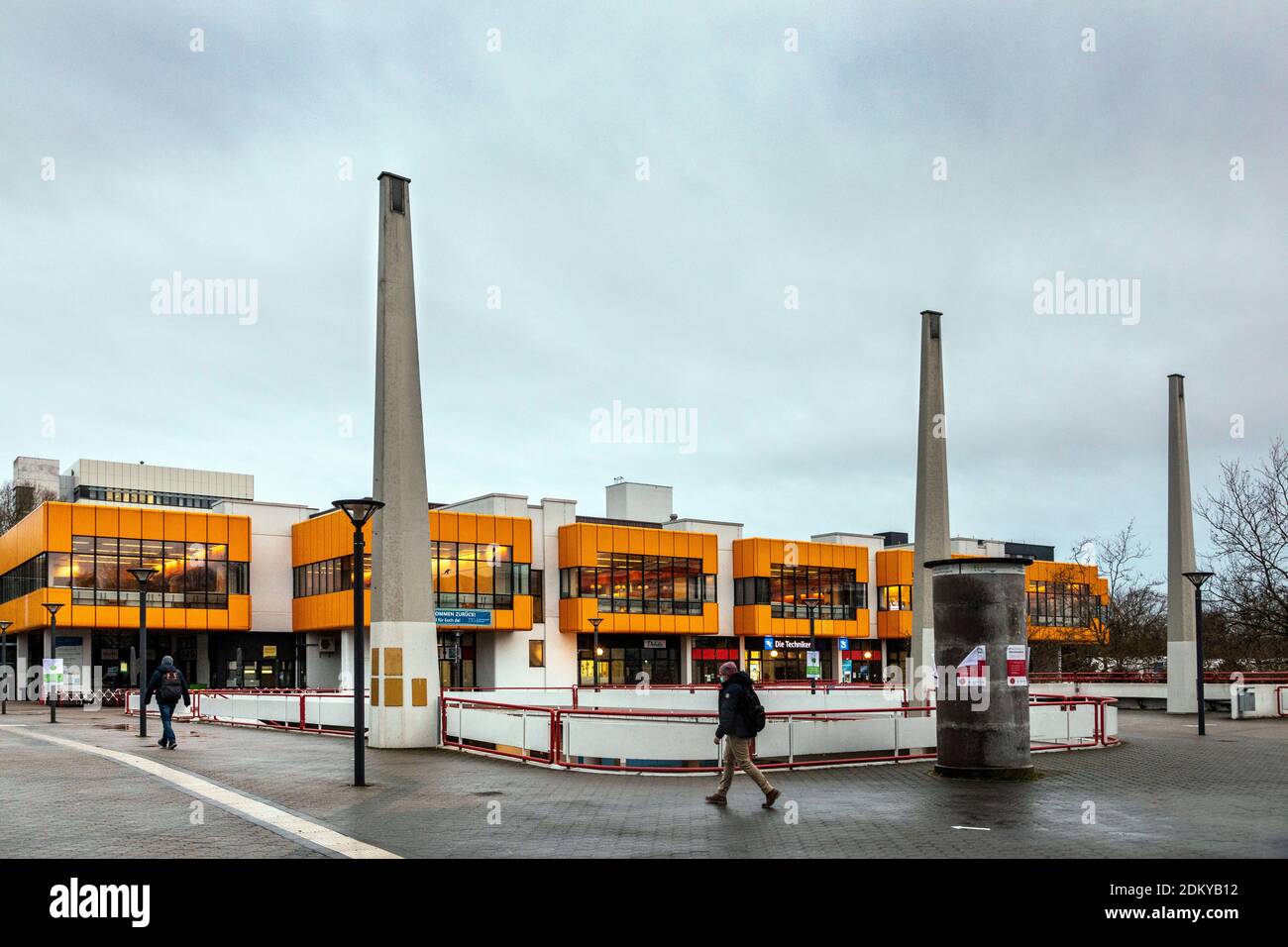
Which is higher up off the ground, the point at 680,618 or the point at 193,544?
the point at 193,544

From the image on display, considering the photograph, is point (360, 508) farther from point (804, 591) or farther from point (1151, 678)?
point (804, 591)

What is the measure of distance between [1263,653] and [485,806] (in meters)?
41.4

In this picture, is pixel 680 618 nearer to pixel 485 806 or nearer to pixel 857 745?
pixel 857 745

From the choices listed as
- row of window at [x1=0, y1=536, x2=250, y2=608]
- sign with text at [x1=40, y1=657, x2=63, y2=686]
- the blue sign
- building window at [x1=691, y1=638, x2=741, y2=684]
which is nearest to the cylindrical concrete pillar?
sign with text at [x1=40, y1=657, x2=63, y2=686]

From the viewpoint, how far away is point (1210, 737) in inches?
1064

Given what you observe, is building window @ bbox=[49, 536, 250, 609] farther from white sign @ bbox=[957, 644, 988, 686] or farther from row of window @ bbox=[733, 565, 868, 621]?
white sign @ bbox=[957, 644, 988, 686]

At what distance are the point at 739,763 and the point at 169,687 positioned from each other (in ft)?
48.0

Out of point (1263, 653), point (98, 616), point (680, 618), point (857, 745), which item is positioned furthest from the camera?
point (680, 618)

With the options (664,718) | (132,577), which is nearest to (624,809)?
(664,718)

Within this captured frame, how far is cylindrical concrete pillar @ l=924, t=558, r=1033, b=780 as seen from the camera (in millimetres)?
17625

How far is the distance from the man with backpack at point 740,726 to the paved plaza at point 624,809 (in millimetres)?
323

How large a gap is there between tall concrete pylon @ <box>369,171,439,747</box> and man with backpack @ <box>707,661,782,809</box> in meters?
10.9
